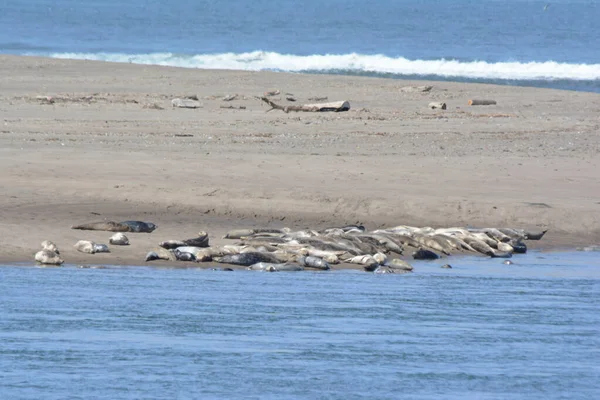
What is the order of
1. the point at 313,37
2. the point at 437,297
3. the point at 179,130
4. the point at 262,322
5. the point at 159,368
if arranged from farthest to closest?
1. the point at 313,37
2. the point at 179,130
3. the point at 437,297
4. the point at 262,322
5. the point at 159,368

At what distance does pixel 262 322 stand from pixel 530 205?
6.26m

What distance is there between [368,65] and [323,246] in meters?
33.6

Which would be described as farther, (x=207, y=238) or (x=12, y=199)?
Result: (x=12, y=199)

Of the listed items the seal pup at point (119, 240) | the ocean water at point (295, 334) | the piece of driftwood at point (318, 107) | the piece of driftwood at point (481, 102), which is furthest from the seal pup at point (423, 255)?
the piece of driftwood at point (481, 102)

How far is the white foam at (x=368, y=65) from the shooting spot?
41.6 meters

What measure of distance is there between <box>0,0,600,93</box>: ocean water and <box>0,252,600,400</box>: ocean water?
2520 cm

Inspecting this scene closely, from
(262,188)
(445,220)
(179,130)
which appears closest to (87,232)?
(262,188)

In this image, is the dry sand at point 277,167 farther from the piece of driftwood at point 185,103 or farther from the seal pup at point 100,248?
the piece of driftwood at point 185,103

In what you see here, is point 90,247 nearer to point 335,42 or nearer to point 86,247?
point 86,247

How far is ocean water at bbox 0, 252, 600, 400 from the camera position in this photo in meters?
8.36

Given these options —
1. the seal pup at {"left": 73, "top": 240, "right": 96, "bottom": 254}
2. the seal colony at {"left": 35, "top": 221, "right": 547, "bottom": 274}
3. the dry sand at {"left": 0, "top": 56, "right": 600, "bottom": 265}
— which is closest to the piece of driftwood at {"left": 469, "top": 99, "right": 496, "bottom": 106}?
the dry sand at {"left": 0, "top": 56, "right": 600, "bottom": 265}

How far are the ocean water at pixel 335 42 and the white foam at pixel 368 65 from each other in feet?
0.16

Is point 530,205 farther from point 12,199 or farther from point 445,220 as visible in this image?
point 12,199

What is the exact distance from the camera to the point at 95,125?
20.2 m
